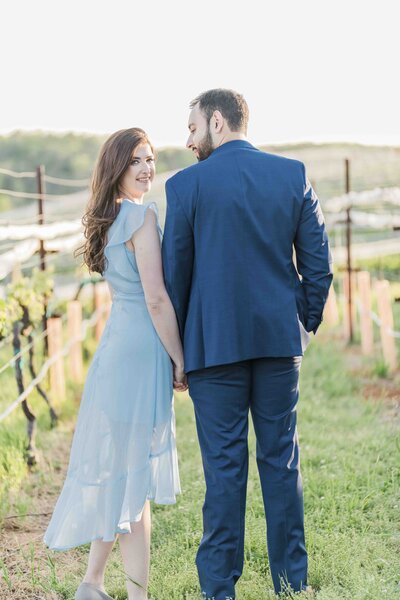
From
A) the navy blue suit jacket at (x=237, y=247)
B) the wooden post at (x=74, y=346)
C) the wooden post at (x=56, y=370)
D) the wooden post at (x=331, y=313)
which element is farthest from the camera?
the wooden post at (x=331, y=313)

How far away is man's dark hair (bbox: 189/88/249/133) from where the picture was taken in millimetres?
2973

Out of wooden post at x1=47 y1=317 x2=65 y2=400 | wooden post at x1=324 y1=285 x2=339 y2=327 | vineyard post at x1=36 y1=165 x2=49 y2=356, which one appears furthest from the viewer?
wooden post at x1=324 y1=285 x2=339 y2=327

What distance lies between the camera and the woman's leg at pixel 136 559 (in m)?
3.14

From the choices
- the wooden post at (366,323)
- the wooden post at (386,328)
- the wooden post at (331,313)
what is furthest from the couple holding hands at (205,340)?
the wooden post at (331,313)

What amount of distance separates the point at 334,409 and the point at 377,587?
10.6 ft

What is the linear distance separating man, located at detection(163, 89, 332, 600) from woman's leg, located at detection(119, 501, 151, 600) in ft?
0.64

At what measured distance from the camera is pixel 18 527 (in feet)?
13.9

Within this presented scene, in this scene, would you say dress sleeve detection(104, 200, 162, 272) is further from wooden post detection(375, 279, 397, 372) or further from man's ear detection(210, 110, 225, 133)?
wooden post detection(375, 279, 397, 372)

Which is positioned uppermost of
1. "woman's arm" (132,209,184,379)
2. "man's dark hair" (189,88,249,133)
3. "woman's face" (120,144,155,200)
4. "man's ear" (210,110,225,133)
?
"man's dark hair" (189,88,249,133)

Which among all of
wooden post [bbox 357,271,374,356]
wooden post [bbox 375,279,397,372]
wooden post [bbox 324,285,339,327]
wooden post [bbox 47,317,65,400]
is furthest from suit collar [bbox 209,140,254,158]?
wooden post [bbox 324,285,339,327]

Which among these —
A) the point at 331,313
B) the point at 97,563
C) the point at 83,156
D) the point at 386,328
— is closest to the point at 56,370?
the point at 386,328

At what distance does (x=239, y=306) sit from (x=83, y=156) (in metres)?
24.1

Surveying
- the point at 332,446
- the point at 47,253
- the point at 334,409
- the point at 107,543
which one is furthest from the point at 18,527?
the point at 47,253

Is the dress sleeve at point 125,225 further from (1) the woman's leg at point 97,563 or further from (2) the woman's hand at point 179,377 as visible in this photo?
(1) the woman's leg at point 97,563
